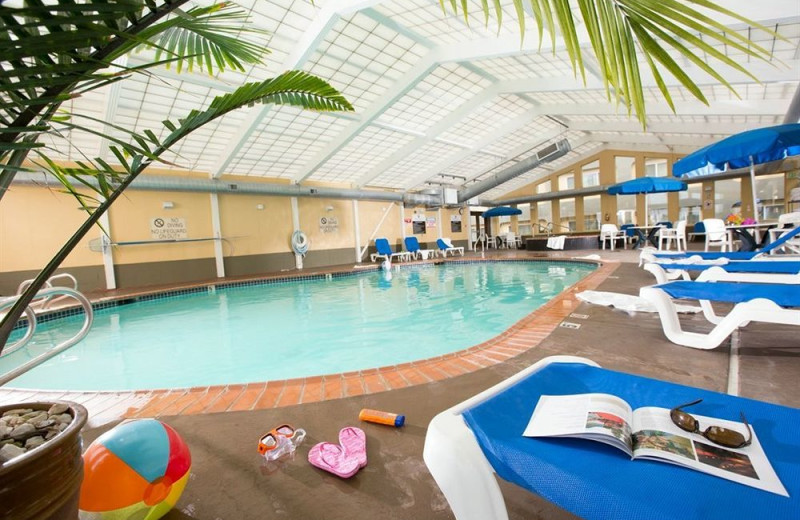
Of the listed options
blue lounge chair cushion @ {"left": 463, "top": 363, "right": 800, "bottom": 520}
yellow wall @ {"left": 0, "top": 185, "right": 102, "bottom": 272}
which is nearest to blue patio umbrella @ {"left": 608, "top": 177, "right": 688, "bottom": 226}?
blue lounge chair cushion @ {"left": 463, "top": 363, "right": 800, "bottom": 520}

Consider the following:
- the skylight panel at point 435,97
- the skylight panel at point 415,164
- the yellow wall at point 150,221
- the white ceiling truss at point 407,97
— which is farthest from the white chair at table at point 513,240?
the yellow wall at point 150,221

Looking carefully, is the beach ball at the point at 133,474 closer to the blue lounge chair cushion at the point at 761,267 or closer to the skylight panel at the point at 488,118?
the blue lounge chair cushion at the point at 761,267

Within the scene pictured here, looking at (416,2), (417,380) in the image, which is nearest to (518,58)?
(416,2)

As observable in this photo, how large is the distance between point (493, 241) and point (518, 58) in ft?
35.7

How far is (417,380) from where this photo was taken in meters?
2.08

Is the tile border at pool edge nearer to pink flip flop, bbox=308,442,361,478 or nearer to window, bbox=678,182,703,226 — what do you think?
pink flip flop, bbox=308,442,361,478

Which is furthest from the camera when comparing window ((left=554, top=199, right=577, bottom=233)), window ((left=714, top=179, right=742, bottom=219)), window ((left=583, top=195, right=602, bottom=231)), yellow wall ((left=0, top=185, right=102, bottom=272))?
window ((left=554, top=199, right=577, bottom=233))

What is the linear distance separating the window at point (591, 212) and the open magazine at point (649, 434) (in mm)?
18242

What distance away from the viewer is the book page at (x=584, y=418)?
877 millimetres

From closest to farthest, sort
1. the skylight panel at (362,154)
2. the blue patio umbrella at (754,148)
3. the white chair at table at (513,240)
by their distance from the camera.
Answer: the blue patio umbrella at (754,148), the skylight panel at (362,154), the white chair at table at (513,240)

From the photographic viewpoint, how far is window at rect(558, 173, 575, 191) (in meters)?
17.5

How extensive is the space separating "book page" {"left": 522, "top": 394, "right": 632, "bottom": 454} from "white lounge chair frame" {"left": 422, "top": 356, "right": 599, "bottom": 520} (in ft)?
0.68

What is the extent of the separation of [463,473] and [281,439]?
0.96 m

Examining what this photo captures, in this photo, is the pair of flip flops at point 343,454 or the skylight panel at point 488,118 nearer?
the pair of flip flops at point 343,454
